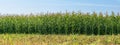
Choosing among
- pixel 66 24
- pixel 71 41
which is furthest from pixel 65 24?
pixel 71 41

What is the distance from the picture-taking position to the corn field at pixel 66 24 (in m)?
24.9

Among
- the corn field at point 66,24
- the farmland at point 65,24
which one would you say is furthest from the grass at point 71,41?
the corn field at point 66,24

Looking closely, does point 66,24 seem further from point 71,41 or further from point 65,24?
point 71,41

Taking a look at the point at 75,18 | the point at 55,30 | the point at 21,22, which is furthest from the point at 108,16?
the point at 21,22

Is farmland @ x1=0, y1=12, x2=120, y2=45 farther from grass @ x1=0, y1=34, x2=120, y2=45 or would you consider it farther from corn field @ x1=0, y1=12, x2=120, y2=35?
grass @ x1=0, y1=34, x2=120, y2=45

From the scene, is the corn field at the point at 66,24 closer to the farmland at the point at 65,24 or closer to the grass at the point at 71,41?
the farmland at the point at 65,24

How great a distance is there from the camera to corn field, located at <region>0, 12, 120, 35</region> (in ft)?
81.8

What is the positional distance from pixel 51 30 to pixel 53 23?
622 millimetres

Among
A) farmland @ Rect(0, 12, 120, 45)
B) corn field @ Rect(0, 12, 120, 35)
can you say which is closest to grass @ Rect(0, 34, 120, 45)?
farmland @ Rect(0, 12, 120, 45)

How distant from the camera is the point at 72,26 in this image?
Result: 2527 centimetres

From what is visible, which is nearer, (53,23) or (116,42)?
(116,42)

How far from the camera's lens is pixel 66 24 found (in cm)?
2561

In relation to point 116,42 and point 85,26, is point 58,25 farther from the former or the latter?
point 116,42

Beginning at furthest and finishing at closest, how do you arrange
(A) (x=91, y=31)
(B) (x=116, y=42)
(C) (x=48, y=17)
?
(C) (x=48, y=17) < (A) (x=91, y=31) < (B) (x=116, y=42)
